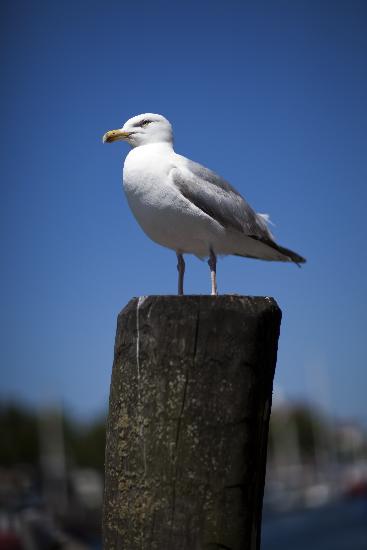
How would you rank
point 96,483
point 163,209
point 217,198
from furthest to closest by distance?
point 96,483
point 217,198
point 163,209

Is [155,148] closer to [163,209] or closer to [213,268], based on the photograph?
[163,209]

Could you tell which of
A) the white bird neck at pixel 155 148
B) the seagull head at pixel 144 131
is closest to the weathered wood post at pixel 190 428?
the white bird neck at pixel 155 148

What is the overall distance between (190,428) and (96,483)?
64255 millimetres

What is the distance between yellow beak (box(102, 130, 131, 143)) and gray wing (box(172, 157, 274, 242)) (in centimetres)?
43

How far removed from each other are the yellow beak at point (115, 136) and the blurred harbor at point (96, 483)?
1027 cm

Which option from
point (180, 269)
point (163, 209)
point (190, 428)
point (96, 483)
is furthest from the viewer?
point (96, 483)

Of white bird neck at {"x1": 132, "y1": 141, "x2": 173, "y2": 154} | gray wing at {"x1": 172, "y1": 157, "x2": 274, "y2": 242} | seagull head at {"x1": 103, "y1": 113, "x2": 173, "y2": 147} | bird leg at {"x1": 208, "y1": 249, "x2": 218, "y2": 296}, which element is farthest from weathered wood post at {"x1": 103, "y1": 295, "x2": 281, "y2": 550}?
seagull head at {"x1": 103, "y1": 113, "x2": 173, "y2": 147}

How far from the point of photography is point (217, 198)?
4.66m

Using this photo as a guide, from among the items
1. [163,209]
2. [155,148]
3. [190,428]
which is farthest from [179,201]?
[190,428]

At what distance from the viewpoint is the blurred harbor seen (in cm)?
3572

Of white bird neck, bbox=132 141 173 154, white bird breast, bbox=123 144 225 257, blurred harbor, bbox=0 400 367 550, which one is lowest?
blurred harbor, bbox=0 400 367 550

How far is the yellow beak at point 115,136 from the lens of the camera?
16.0 feet

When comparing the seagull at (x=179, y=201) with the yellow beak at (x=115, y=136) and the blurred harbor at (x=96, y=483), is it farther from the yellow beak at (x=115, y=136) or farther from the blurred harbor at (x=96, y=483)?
the blurred harbor at (x=96, y=483)

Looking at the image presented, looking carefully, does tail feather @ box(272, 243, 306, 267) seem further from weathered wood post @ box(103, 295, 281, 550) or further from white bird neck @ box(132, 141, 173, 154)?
weathered wood post @ box(103, 295, 281, 550)
